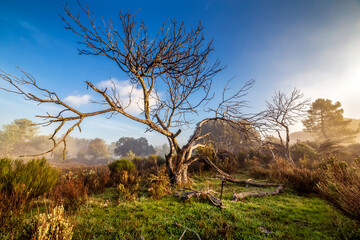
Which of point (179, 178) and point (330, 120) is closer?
point (179, 178)

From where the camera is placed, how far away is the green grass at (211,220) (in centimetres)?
252

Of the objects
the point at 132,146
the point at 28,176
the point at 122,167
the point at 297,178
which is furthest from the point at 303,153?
the point at 132,146

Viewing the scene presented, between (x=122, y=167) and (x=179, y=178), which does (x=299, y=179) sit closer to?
(x=179, y=178)

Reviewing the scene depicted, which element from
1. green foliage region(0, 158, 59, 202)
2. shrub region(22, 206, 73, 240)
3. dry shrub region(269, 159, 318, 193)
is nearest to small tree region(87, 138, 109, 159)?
green foliage region(0, 158, 59, 202)

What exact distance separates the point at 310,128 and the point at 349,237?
4085cm

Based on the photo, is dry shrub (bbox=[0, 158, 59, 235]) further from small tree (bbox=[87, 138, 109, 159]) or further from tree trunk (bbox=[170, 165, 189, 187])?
small tree (bbox=[87, 138, 109, 159])

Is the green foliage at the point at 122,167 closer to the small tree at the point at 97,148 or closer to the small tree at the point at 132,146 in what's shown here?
the small tree at the point at 132,146

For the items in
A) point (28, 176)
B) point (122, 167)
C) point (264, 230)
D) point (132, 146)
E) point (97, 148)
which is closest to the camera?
point (264, 230)

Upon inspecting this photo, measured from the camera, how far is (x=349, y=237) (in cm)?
230

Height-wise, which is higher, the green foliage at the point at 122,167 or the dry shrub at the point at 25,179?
the dry shrub at the point at 25,179

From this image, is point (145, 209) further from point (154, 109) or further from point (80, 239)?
point (154, 109)

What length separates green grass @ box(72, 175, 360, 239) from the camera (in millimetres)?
2523

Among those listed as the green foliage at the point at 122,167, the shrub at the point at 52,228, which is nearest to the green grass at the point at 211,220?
the shrub at the point at 52,228

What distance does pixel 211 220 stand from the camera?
296 centimetres
